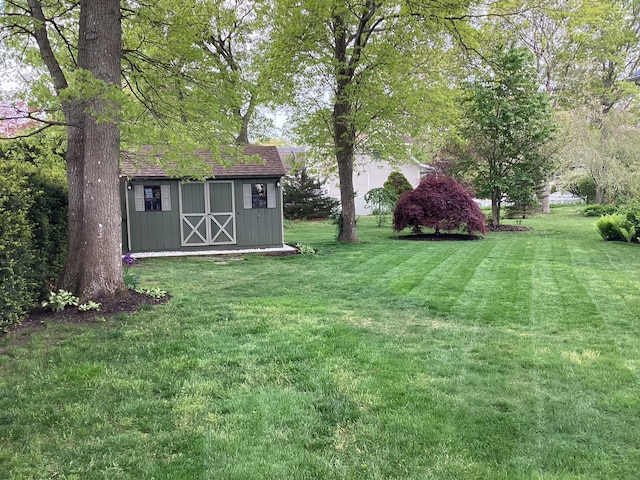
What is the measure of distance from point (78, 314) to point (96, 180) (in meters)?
1.65

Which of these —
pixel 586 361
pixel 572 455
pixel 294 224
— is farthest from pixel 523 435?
pixel 294 224

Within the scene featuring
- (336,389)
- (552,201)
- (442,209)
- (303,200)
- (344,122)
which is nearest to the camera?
(336,389)

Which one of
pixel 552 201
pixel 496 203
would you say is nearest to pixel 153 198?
pixel 496 203

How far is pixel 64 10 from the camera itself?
727cm

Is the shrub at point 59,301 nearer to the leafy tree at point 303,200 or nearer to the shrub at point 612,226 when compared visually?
the shrub at point 612,226

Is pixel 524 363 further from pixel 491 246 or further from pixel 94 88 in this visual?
pixel 491 246

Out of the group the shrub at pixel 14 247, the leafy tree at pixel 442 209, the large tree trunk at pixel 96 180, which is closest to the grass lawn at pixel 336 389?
the shrub at pixel 14 247

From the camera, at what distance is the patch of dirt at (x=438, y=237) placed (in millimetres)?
14711

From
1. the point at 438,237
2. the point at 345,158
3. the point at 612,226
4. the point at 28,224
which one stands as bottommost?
the point at 438,237

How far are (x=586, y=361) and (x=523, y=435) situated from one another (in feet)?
5.29

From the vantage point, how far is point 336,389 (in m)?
3.48

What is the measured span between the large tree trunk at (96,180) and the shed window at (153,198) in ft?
21.5

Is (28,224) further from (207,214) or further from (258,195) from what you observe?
(258,195)

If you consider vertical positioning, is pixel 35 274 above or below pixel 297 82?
below
